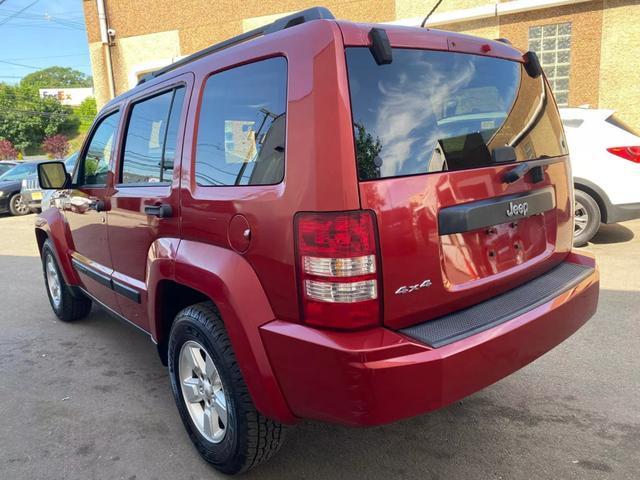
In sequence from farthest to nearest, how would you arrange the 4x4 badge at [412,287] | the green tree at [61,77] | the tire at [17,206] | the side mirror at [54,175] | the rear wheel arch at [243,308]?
1. the green tree at [61,77]
2. the tire at [17,206]
3. the side mirror at [54,175]
4. the rear wheel arch at [243,308]
5. the 4x4 badge at [412,287]

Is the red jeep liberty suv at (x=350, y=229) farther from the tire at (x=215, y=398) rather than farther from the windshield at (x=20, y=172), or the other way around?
the windshield at (x=20, y=172)

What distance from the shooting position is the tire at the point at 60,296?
4.53 meters

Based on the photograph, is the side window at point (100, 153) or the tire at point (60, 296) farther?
the tire at point (60, 296)

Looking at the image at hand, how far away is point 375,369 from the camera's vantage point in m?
1.76

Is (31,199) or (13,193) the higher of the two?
(13,193)

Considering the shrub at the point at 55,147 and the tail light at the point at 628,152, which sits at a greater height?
the shrub at the point at 55,147

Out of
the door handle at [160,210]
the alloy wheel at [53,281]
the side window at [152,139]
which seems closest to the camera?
the door handle at [160,210]

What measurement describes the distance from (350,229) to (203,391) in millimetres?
1247

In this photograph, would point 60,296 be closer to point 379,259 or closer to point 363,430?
point 363,430

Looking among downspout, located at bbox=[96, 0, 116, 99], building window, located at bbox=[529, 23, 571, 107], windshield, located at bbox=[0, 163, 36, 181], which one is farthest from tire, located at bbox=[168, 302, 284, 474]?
downspout, located at bbox=[96, 0, 116, 99]

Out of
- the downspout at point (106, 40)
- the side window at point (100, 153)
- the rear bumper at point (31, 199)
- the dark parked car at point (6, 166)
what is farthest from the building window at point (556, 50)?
the dark parked car at point (6, 166)

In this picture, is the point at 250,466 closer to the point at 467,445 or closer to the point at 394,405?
the point at 394,405

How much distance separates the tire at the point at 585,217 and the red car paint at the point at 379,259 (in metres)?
4.15

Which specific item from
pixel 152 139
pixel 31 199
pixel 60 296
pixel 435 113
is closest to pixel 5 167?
pixel 31 199
